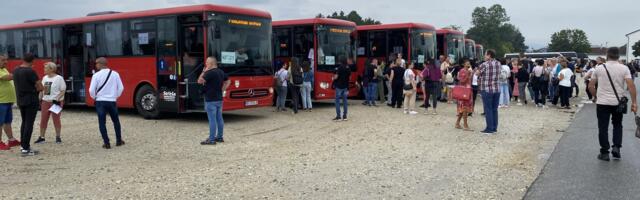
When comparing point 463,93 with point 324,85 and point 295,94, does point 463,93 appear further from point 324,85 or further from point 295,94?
point 324,85

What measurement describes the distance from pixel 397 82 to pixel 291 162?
9.09m

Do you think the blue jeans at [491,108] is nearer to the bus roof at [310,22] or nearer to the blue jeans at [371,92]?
the bus roof at [310,22]

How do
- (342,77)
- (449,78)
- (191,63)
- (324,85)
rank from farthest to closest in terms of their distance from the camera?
(449,78)
(324,85)
(342,77)
(191,63)

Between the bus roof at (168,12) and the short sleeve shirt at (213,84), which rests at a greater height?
the bus roof at (168,12)

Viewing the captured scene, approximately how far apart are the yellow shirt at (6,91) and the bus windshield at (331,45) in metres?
9.11

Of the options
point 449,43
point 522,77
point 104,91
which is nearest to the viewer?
point 104,91

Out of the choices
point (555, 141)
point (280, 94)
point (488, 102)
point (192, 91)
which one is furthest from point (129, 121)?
point (555, 141)

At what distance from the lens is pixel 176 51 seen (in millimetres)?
12961

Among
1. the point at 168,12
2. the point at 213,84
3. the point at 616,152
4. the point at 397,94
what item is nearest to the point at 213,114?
the point at 213,84

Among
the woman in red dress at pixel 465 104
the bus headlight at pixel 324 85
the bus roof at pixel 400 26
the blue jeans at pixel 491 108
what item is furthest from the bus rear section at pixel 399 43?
the blue jeans at pixel 491 108

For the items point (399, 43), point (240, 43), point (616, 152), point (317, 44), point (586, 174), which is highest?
point (399, 43)

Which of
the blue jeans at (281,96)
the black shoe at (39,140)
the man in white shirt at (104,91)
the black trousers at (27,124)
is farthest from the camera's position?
the blue jeans at (281,96)

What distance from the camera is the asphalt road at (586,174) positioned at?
243 inches

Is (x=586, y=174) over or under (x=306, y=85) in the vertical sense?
under
